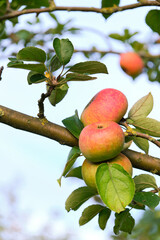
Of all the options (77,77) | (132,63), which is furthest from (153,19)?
(132,63)

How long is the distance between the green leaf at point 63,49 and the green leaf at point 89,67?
35mm

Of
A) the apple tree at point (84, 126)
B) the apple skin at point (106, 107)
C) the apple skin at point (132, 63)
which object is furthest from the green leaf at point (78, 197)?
the apple skin at point (132, 63)

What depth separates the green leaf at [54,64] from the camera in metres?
0.89

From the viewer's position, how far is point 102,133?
760 millimetres

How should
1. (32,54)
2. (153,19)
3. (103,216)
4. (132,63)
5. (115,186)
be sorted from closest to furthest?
(115,186), (32,54), (103,216), (153,19), (132,63)

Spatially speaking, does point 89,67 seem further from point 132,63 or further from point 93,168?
point 132,63

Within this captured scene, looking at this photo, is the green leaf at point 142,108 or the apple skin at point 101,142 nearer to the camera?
the apple skin at point 101,142

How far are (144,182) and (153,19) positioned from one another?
67 centimetres

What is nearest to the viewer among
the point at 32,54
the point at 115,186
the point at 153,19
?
the point at 115,186

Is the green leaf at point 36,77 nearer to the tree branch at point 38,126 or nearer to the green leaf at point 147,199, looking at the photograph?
the tree branch at point 38,126

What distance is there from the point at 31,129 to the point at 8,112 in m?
0.08

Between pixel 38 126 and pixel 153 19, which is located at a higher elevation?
pixel 153 19

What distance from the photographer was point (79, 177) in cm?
98

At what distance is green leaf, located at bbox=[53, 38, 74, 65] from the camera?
0.86m
